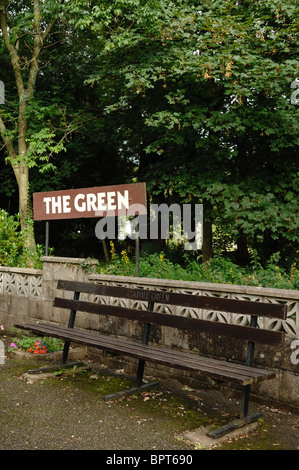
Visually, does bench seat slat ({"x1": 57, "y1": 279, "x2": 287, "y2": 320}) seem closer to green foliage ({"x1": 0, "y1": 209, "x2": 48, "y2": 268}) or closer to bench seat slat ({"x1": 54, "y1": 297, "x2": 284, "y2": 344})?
bench seat slat ({"x1": 54, "y1": 297, "x2": 284, "y2": 344})

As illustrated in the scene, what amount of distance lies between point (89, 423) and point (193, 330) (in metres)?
1.38

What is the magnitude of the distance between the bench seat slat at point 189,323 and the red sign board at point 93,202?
1436 mm

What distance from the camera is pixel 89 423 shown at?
13.3ft

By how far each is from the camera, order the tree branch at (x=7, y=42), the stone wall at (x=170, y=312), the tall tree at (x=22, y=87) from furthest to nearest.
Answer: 1. the tree branch at (x=7, y=42)
2. the tall tree at (x=22, y=87)
3. the stone wall at (x=170, y=312)

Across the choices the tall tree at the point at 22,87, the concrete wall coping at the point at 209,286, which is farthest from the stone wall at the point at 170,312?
the tall tree at the point at 22,87

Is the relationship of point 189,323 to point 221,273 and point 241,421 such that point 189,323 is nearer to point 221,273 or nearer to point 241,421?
point 241,421

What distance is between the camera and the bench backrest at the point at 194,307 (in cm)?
386

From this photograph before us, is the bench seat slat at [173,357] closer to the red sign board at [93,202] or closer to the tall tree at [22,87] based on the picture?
the red sign board at [93,202]

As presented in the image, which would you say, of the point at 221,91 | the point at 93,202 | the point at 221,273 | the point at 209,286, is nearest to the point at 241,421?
the point at 209,286

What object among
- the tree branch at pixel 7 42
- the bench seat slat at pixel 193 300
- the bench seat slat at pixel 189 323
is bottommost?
the bench seat slat at pixel 189 323

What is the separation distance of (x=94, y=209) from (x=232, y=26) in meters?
→ 5.71

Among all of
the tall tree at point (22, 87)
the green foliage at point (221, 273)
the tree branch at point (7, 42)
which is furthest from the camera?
the tree branch at point (7, 42)

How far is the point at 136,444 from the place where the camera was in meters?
3.63

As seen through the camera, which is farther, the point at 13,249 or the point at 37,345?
the point at 13,249
